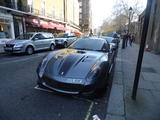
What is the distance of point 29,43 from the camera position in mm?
8812

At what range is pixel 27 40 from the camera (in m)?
8.75

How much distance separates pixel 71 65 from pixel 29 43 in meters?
7.04

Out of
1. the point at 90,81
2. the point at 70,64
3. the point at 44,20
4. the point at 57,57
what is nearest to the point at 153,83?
the point at 90,81

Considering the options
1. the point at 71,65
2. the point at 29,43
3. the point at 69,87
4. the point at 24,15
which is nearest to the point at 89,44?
the point at 71,65

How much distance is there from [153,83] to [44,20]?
20218 millimetres

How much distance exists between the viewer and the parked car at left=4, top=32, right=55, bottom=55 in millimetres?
8289

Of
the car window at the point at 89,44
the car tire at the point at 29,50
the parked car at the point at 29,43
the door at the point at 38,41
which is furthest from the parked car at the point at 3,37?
the car window at the point at 89,44

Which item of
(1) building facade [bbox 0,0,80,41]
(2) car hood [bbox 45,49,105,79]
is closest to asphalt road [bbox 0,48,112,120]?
(2) car hood [bbox 45,49,105,79]

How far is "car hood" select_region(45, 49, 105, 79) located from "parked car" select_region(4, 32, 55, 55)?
617 cm

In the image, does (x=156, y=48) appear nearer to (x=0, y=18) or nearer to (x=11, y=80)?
(x=11, y=80)

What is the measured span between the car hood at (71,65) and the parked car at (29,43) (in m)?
6.17

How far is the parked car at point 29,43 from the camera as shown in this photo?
27.2 ft

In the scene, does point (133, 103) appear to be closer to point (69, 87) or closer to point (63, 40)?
point (69, 87)

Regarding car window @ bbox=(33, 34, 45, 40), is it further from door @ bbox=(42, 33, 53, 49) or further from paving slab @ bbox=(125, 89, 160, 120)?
paving slab @ bbox=(125, 89, 160, 120)
